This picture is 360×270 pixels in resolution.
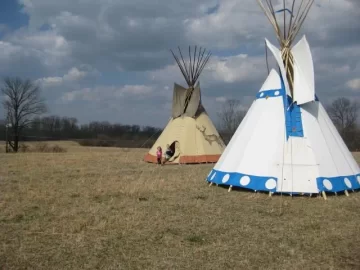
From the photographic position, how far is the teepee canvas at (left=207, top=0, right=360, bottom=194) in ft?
22.9

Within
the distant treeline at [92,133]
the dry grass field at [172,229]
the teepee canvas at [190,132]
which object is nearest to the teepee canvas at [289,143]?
the dry grass field at [172,229]

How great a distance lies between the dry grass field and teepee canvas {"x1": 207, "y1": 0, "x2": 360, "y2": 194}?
0.99 ft

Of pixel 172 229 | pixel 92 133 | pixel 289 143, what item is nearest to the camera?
pixel 172 229

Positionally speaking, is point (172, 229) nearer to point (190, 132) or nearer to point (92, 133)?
point (190, 132)

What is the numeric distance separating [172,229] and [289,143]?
332 cm

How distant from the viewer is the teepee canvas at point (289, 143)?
6969 millimetres

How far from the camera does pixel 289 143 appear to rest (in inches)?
285

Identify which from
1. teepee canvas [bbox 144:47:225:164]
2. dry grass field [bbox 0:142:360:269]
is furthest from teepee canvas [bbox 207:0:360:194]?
teepee canvas [bbox 144:47:225:164]

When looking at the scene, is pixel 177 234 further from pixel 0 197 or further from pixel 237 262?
pixel 0 197

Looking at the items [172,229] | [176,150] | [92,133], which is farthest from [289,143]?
[92,133]

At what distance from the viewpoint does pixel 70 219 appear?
543 centimetres

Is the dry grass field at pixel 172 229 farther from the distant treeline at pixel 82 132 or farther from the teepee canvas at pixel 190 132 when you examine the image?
the distant treeline at pixel 82 132

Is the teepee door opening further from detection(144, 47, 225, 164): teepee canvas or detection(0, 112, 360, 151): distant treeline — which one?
detection(0, 112, 360, 151): distant treeline

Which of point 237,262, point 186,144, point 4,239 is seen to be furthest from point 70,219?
point 186,144
